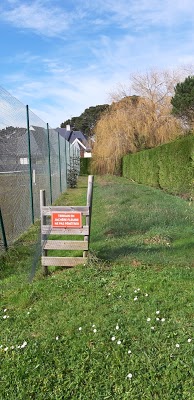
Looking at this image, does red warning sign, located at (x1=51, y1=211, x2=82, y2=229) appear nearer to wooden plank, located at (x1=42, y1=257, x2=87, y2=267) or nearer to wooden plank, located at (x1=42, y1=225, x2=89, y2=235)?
wooden plank, located at (x1=42, y1=225, x2=89, y2=235)

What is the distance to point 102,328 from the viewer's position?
3098mm

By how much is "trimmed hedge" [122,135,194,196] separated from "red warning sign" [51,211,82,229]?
5.99 meters

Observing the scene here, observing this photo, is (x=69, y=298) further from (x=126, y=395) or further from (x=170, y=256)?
(x=170, y=256)

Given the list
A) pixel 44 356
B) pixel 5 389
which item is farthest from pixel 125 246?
pixel 5 389

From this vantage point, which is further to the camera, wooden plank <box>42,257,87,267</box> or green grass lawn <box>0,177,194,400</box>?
wooden plank <box>42,257,87,267</box>

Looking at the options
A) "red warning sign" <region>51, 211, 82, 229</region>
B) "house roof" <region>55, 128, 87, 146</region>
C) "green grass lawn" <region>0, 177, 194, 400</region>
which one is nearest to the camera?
"green grass lawn" <region>0, 177, 194, 400</region>

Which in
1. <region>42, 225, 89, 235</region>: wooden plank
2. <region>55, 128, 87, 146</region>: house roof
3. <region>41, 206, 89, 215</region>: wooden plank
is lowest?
<region>42, 225, 89, 235</region>: wooden plank

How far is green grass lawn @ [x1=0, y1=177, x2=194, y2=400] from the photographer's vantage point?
2496 millimetres

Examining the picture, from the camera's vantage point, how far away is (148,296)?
11.9 ft

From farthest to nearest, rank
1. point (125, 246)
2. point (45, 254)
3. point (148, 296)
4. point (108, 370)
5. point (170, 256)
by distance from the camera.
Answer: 1. point (125, 246)
2. point (170, 256)
3. point (45, 254)
4. point (148, 296)
5. point (108, 370)

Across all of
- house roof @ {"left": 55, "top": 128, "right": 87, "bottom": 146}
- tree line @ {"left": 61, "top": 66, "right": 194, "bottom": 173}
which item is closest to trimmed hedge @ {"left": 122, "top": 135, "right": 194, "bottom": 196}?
tree line @ {"left": 61, "top": 66, "right": 194, "bottom": 173}

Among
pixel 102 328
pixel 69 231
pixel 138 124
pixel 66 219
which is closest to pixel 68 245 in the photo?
pixel 69 231

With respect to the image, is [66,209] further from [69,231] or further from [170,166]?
[170,166]

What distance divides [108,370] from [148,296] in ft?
3.68
